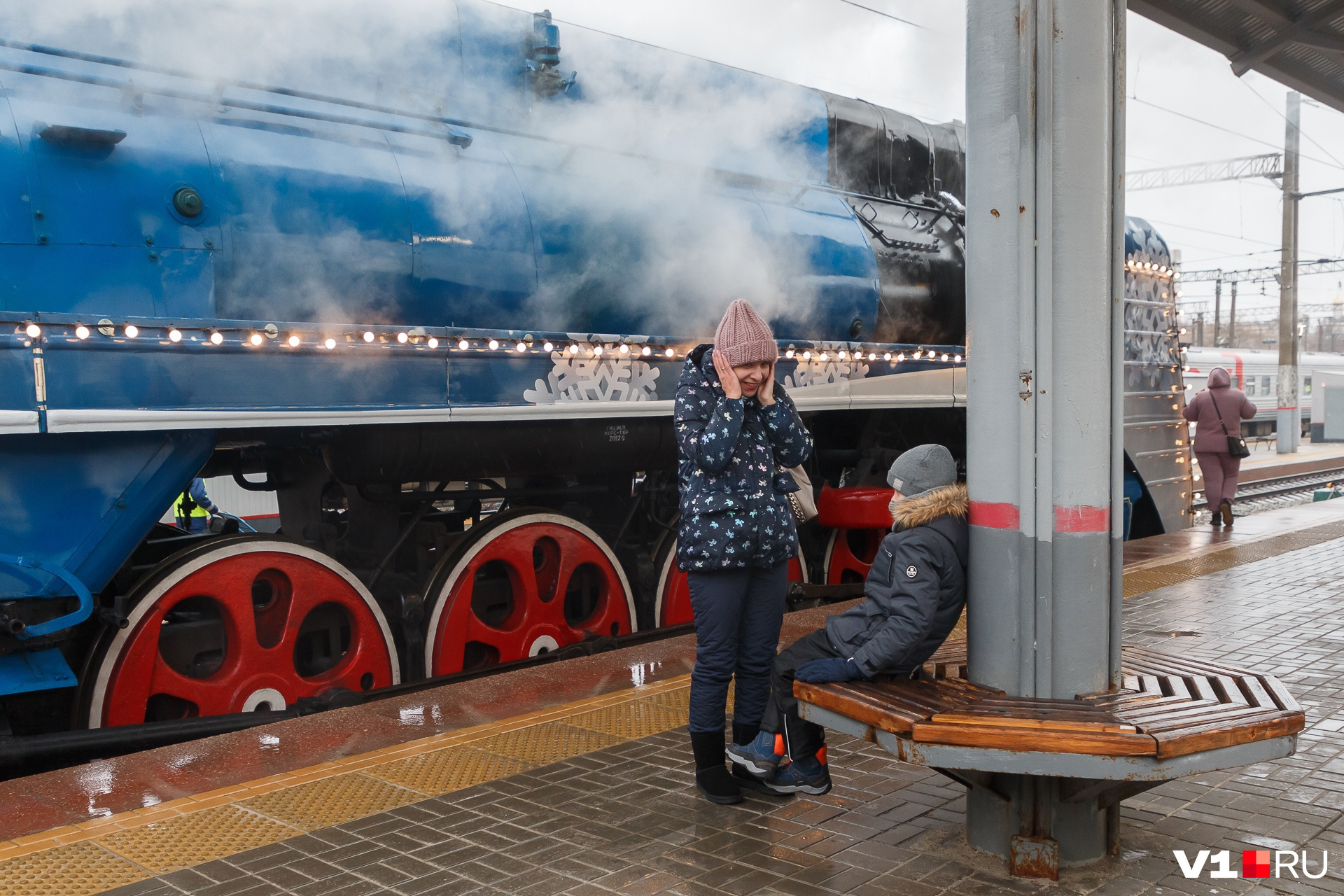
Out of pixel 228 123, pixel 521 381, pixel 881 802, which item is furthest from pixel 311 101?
pixel 881 802

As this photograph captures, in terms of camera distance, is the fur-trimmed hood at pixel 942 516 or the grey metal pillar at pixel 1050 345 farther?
the fur-trimmed hood at pixel 942 516

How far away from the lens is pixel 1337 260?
29.3 m

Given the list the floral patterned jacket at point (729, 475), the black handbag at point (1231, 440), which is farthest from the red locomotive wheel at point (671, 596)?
the black handbag at point (1231, 440)

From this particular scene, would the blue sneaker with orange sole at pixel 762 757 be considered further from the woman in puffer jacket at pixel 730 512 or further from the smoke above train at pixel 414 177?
the smoke above train at pixel 414 177

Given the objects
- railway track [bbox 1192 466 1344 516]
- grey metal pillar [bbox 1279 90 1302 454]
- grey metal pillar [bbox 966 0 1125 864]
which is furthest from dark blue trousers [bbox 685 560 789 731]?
grey metal pillar [bbox 1279 90 1302 454]

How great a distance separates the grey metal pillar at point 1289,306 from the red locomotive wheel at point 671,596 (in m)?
20.3

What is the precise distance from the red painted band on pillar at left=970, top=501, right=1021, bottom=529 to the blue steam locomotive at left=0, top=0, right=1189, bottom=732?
2373 mm

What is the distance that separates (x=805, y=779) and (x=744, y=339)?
134 cm

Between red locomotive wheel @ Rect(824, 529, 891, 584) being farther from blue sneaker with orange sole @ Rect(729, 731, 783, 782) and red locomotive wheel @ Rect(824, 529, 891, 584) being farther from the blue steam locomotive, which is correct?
blue sneaker with orange sole @ Rect(729, 731, 783, 782)

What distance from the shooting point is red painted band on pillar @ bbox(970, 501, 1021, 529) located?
2.82 metres

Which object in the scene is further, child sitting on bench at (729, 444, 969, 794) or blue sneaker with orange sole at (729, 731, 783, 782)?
blue sneaker with orange sole at (729, 731, 783, 782)

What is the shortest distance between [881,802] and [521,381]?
2357mm

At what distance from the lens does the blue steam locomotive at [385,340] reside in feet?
12.3

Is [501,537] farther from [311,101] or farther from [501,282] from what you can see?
[311,101]
